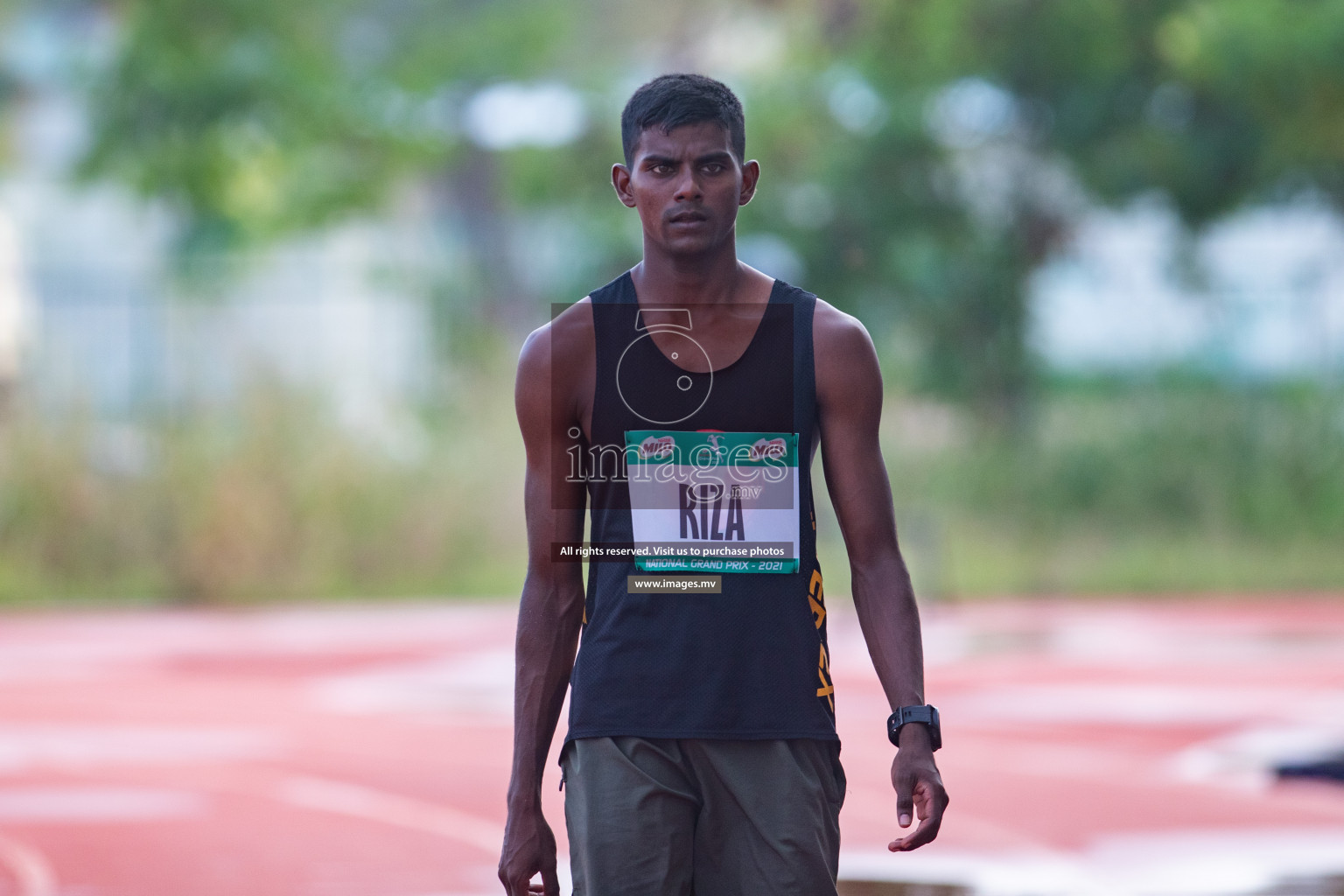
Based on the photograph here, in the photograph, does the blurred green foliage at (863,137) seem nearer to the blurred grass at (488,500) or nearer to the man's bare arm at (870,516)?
the blurred grass at (488,500)

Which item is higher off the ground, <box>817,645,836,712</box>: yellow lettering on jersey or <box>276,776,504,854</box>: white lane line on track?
<box>817,645,836,712</box>: yellow lettering on jersey

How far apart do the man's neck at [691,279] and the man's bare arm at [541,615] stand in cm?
18

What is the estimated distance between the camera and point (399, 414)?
20.6 metres

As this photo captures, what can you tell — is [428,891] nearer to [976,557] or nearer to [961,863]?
[961,863]

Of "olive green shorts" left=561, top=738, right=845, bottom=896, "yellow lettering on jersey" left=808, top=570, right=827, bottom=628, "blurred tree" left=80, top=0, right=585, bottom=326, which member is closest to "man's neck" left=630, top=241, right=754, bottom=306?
"yellow lettering on jersey" left=808, top=570, right=827, bottom=628

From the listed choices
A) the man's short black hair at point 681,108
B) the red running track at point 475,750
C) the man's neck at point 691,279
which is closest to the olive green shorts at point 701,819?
the man's neck at point 691,279

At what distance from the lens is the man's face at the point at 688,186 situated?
3279 millimetres

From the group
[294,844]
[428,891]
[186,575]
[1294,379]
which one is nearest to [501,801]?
[294,844]

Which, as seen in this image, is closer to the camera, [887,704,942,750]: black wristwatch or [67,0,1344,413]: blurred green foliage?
[887,704,942,750]: black wristwatch

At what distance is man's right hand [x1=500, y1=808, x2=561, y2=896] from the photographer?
333cm

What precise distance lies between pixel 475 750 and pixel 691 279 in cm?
774

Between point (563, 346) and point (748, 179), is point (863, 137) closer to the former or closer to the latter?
point (748, 179)

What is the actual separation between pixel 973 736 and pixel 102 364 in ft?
40.3

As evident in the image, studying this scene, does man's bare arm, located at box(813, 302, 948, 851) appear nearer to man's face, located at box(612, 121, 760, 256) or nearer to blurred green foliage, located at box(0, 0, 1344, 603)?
man's face, located at box(612, 121, 760, 256)
